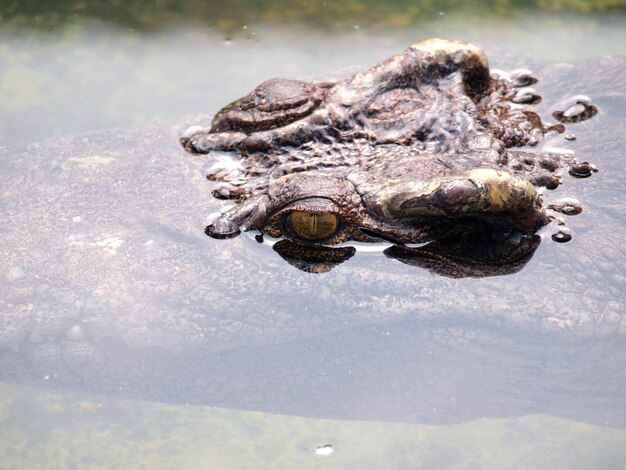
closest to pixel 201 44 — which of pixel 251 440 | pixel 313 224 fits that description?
pixel 313 224

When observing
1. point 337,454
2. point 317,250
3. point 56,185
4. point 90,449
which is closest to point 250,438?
point 337,454

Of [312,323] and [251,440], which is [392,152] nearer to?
[312,323]

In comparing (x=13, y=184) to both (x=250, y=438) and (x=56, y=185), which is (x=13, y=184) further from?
(x=250, y=438)

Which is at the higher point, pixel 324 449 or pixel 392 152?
A: pixel 392 152

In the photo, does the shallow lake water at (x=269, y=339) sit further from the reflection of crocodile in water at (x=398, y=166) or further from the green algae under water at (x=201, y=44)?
the green algae under water at (x=201, y=44)

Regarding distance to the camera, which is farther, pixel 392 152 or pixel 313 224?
pixel 392 152

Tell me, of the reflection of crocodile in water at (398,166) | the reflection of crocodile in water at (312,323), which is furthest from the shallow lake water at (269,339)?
the reflection of crocodile in water at (398,166)

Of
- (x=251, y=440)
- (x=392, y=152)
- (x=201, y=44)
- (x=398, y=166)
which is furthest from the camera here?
(x=201, y=44)

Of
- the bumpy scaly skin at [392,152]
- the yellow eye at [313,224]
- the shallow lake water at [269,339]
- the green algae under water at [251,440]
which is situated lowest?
the green algae under water at [251,440]
